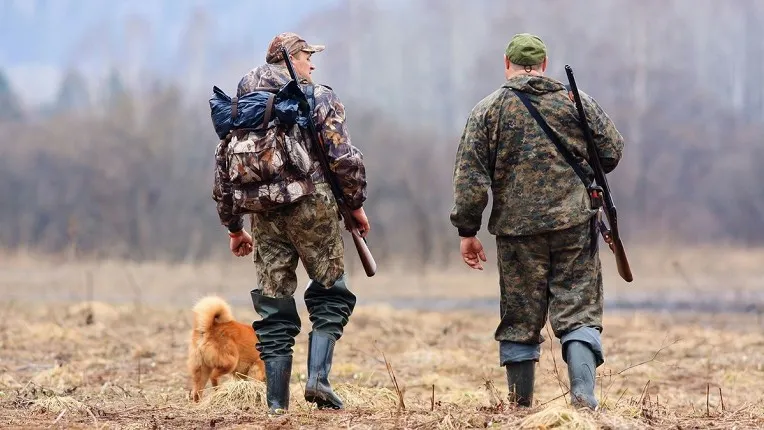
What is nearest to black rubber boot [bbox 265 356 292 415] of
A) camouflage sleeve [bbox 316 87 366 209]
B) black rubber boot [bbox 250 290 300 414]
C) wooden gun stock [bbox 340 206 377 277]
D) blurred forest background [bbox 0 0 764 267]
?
black rubber boot [bbox 250 290 300 414]

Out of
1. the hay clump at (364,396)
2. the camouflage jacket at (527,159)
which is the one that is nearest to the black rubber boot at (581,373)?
the camouflage jacket at (527,159)

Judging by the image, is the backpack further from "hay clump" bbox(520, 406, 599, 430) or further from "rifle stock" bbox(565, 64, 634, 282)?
"hay clump" bbox(520, 406, 599, 430)

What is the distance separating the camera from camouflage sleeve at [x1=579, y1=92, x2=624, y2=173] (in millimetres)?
5523

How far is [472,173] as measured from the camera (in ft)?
18.1

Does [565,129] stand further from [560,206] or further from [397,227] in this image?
[397,227]

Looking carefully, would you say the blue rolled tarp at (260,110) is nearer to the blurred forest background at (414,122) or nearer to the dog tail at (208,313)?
the dog tail at (208,313)

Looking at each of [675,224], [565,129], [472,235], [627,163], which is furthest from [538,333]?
[627,163]

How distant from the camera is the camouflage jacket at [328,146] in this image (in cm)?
565

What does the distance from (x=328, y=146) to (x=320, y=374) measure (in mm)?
1203

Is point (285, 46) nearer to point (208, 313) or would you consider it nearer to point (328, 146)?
point (328, 146)

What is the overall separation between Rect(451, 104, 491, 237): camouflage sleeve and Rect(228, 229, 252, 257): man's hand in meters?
1.35

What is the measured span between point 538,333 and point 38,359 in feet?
19.4

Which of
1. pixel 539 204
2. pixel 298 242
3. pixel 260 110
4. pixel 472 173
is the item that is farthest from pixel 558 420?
pixel 260 110

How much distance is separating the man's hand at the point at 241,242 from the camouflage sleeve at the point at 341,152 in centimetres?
81
